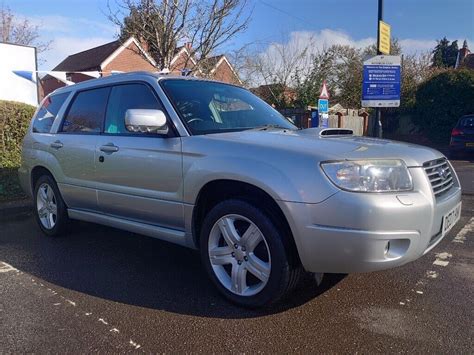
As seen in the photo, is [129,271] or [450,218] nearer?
[450,218]

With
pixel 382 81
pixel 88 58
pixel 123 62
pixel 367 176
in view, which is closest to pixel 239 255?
pixel 367 176

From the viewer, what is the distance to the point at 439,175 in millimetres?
3281

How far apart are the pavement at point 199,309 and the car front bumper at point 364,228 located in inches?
18.5

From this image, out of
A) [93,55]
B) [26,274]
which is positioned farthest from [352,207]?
[93,55]

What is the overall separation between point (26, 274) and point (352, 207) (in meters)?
3.02

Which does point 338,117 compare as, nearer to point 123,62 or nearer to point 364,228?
point 364,228

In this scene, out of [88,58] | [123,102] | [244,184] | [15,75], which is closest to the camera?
[244,184]

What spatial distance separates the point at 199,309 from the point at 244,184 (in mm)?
973

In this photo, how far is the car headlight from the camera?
2.76 m

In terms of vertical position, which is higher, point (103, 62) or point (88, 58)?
point (88, 58)

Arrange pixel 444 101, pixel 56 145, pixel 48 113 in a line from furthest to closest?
pixel 444 101, pixel 48 113, pixel 56 145

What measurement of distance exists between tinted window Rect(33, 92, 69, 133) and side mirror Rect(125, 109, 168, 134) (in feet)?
6.44

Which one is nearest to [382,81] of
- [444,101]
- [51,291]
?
[444,101]

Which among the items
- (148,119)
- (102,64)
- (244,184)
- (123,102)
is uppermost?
(102,64)
